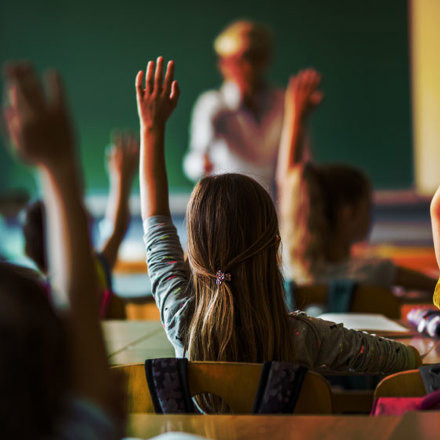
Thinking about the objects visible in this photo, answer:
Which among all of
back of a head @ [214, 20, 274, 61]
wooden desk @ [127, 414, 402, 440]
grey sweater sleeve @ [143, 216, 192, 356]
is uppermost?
back of a head @ [214, 20, 274, 61]

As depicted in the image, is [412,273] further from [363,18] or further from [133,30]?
[133,30]

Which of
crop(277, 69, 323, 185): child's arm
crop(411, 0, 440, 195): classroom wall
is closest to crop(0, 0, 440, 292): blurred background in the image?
crop(411, 0, 440, 195): classroom wall

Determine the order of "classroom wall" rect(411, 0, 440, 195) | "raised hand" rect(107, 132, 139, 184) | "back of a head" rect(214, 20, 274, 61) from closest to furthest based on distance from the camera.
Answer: "raised hand" rect(107, 132, 139, 184) < "back of a head" rect(214, 20, 274, 61) < "classroom wall" rect(411, 0, 440, 195)

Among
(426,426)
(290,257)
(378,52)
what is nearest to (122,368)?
(426,426)

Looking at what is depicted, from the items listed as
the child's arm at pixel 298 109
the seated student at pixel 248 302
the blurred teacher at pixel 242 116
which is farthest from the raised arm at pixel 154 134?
the blurred teacher at pixel 242 116

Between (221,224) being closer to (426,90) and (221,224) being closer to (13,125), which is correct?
(13,125)

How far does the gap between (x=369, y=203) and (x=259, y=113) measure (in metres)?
2.79

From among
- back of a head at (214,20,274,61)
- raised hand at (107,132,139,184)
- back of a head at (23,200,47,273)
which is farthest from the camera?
back of a head at (214,20,274,61)

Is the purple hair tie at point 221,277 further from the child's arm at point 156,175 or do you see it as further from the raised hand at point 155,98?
the raised hand at point 155,98

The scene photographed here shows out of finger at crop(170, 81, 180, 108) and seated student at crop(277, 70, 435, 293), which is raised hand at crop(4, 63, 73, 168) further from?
seated student at crop(277, 70, 435, 293)

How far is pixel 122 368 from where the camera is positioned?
1078 mm

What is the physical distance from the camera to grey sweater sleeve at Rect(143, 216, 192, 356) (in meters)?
1.37

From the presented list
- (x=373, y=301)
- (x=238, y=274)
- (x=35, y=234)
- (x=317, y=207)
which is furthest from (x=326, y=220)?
(x=238, y=274)

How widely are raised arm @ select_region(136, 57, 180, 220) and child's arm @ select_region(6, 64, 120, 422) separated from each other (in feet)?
3.02
